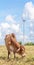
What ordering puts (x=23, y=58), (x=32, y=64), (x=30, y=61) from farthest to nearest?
1. (x=23, y=58)
2. (x=30, y=61)
3. (x=32, y=64)

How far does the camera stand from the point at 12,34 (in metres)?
11.1

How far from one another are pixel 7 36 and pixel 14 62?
160cm

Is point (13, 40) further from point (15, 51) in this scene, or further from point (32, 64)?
point (32, 64)

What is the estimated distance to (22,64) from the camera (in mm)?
9602

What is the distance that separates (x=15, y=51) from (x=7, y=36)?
910mm

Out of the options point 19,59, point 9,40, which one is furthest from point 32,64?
point 9,40

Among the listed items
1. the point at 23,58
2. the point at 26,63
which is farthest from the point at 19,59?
the point at 26,63

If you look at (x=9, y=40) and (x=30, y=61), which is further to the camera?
(x=9, y=40)

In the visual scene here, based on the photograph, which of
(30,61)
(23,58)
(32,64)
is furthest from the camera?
(23,58)

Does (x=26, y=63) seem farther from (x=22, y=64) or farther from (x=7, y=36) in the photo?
(x=7, y=36)

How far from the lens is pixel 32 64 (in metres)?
9.48

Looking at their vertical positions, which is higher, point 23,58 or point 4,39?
point 4,39

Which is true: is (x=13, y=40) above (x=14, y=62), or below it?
above

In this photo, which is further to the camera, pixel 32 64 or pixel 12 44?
pixel 12 44
